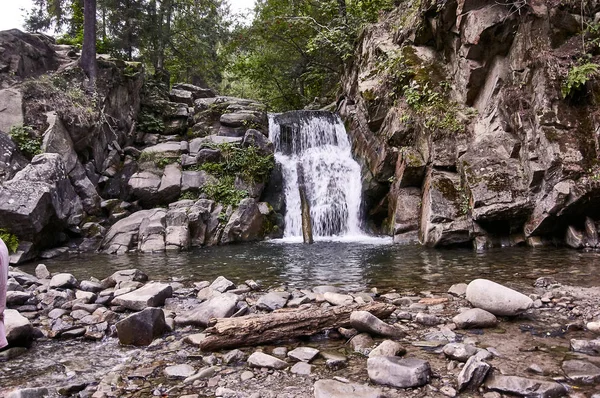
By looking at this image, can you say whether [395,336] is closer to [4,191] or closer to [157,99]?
[4,191]

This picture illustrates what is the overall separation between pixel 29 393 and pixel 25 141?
1222 cm

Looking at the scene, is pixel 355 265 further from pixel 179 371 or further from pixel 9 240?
pixel 9 240

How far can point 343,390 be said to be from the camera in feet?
9.59

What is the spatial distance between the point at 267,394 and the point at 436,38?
13.8 metres

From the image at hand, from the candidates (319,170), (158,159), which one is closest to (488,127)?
(319,170)

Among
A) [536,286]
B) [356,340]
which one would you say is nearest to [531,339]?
[356,340]

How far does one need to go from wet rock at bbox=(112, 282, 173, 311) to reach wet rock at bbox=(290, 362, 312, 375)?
9.38 feet

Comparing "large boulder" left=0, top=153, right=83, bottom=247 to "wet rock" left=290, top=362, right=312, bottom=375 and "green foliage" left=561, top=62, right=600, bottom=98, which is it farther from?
"green foliage" left=561, top=62, right=600, bottom=98

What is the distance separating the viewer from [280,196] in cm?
1583

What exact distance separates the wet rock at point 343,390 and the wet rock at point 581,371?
5.13 feet

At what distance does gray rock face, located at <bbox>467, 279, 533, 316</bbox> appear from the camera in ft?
14.2

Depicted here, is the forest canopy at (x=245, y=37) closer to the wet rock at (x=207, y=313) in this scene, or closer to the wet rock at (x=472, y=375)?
the wet rock at (x=207, y=313)

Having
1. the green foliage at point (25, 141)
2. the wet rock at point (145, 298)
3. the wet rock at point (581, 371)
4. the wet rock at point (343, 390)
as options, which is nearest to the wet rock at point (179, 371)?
the wet rock at point (343, 390)

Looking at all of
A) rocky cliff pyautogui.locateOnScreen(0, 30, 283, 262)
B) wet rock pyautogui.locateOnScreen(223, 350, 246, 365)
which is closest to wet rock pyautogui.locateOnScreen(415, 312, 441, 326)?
wet rock pyautogui.locateOnScreen(223, 350, 246, 365)
